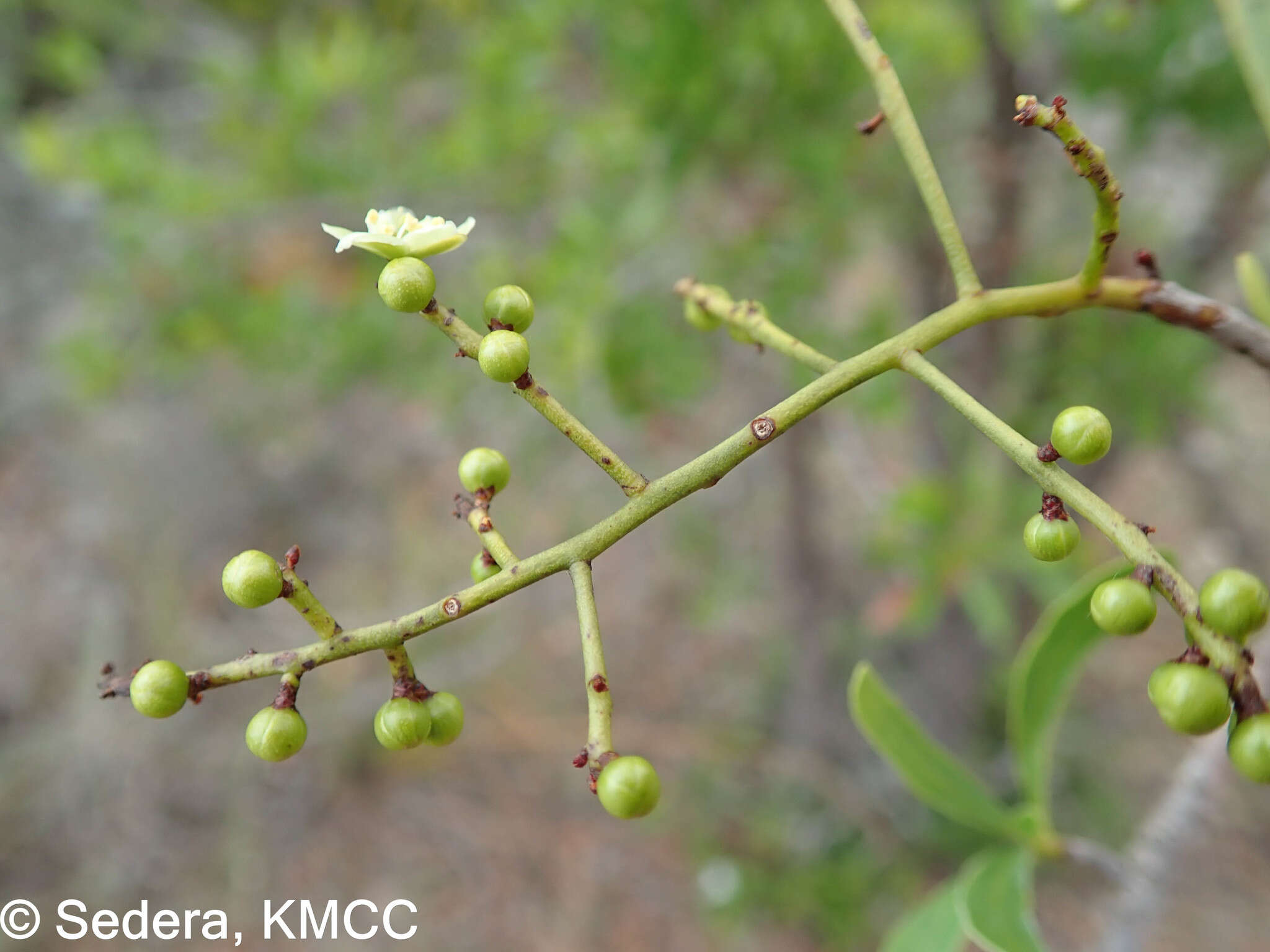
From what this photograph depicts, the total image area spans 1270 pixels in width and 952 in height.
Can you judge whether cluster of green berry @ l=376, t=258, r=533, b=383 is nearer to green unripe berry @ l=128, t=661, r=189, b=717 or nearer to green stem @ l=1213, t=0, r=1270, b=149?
green unripe berry @ l=128, t=661, r=189, b=717

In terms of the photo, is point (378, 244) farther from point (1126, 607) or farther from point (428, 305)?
point (1126, 607)

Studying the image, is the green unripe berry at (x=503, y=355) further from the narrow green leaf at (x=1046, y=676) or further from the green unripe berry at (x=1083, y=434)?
the narrow green leaf at (x=1046, y=676)

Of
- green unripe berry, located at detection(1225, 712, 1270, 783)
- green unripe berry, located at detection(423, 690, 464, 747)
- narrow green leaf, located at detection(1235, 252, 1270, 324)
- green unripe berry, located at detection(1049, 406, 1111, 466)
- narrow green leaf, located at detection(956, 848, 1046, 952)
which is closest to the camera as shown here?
green unripe berry, located at detection(1225, 712, 1270, 783)

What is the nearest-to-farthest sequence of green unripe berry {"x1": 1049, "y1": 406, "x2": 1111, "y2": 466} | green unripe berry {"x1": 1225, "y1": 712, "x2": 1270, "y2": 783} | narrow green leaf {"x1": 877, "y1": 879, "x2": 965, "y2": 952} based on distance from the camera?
green unripe berry {"x1": 1225, "y1": 712, "x2": 1270, "y2": 783}
green unripe berry {"x1": 1049, "y1": 406, "x2": 1111, "y2": 466}
narrow green leaf {"x1": 877, "y1": 879, "x2": 965, "y2": 952}

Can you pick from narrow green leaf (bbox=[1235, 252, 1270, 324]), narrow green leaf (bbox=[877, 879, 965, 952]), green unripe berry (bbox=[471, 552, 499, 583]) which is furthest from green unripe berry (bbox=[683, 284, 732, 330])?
narrow green leaf (bbox=[877, 879, 965, 952])

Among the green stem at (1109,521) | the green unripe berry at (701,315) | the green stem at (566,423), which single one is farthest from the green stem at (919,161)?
the green stem at (566,423)

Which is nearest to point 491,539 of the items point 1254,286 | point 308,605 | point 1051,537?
point 308,605

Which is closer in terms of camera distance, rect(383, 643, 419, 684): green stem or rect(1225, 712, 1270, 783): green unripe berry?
rect(1225, 712, 1270, 783): green unripe berry
